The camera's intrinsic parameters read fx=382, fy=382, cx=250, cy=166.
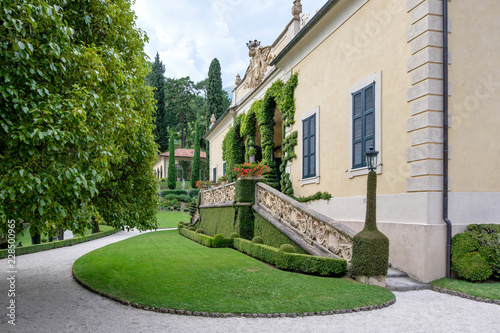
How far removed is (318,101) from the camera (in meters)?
12.7

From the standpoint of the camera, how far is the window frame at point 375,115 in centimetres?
941

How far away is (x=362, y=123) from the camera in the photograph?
10.1m

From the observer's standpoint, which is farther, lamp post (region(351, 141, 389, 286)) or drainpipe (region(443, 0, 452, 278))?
drainpipe (region(443, 0, 452, 278))

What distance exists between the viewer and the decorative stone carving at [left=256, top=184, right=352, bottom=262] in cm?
827

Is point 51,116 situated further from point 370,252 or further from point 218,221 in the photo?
point 218,221

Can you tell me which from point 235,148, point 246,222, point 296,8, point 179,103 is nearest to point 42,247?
point 246,222

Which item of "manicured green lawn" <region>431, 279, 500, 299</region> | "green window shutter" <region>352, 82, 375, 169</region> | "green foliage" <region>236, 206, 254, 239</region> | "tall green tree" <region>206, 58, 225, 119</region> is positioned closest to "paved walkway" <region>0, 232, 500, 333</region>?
"manicured green lawn" <region>431, 279, 500, 299</region>

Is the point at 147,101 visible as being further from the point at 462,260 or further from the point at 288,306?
the point at 462,260

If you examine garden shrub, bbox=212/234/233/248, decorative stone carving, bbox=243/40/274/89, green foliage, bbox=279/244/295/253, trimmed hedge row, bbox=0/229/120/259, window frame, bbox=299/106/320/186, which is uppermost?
decorative stone carving, bbox=243/40/274/89

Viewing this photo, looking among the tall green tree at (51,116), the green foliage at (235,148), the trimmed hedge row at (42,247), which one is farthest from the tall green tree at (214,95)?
the tall green tree at (51,116)

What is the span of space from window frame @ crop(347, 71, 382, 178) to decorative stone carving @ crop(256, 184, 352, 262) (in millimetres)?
1867

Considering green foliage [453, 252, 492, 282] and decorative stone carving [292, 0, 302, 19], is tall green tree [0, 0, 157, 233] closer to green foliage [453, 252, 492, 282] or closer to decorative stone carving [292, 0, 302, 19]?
green foliage [453, 252, 492, 282]

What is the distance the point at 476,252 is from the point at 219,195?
1121cm

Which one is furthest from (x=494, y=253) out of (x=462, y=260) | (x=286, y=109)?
(x=286, y=109)
